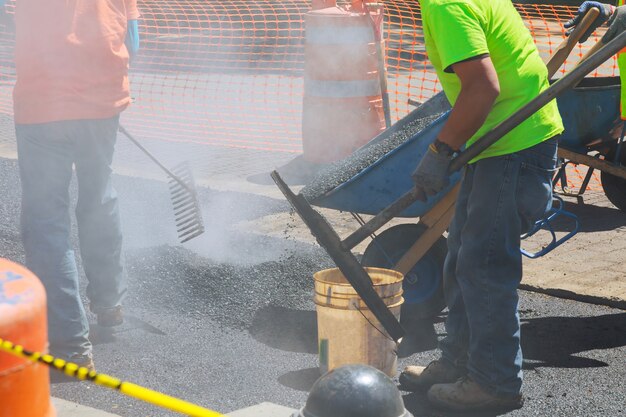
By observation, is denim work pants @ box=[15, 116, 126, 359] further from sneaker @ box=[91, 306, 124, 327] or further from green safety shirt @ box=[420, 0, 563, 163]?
green safety shirt @ box=[420, 0, 563, 163]

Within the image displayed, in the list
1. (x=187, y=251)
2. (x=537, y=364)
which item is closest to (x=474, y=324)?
(x=537, y=364)

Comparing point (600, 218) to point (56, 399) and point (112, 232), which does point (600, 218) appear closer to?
point (112, 232)

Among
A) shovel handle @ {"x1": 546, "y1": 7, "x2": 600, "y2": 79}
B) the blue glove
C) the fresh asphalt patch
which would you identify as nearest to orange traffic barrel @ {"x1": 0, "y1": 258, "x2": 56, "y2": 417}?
the fresh asphalt patch

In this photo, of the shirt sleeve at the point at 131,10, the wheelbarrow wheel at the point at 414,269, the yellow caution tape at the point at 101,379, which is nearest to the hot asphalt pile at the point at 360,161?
the wheelbarrow wheel at the point at 414,269

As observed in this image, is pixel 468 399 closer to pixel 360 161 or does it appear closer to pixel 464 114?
pixel 464 114

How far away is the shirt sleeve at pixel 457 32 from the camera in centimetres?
345

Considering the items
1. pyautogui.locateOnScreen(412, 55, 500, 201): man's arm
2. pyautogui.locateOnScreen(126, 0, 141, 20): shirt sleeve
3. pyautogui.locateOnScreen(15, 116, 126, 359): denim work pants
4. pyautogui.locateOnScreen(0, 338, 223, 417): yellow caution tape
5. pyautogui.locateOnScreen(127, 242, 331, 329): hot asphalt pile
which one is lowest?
pyautogui.locateOnScreen(127, 242, 331, 329): hot asphalt pile

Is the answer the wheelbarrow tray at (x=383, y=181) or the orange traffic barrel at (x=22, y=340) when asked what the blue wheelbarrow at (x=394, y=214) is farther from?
the orange traffic barrel at (x=22, y=340)

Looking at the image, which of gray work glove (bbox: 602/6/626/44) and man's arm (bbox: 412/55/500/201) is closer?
man's arm (bbox: 412/55/500/201)

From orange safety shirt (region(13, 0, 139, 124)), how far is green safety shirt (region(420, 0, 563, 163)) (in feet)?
5.19

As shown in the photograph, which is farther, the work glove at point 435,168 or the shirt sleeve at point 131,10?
the shirt sleeve at point 131,10

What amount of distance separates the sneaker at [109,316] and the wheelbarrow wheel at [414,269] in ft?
4.28

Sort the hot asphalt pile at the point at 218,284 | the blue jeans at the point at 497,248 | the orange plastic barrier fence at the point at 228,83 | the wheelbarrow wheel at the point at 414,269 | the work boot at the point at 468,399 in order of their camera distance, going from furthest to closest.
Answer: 1. the orange plastic barrier fence at the point at 228,83
2. the hot asphalt pile at the point at 218,284
3. the wheelbarrow wheel at the point at 414,269
4. the work boot at the point at 468,399
5. the blue jeans at the point at 497,248

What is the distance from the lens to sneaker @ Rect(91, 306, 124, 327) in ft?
15.7
